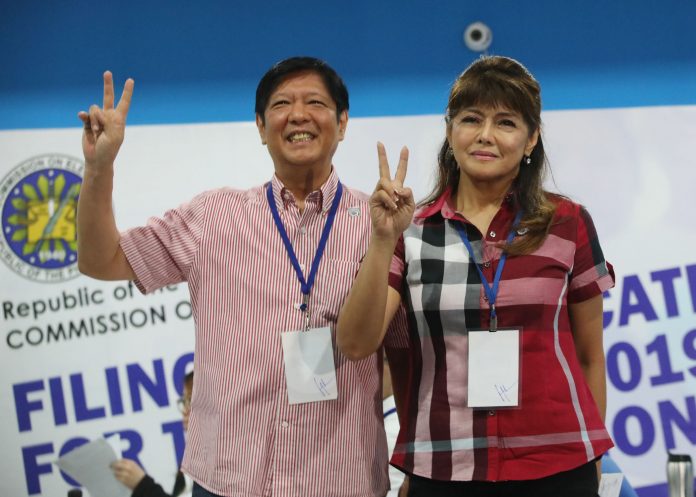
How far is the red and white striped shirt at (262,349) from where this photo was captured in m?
→ 1.84

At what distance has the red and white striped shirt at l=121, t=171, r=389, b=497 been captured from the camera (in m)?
1.84

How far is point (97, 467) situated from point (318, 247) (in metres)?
1.97

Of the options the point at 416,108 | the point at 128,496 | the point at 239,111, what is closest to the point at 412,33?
the point at 416,108

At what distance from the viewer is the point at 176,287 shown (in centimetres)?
361

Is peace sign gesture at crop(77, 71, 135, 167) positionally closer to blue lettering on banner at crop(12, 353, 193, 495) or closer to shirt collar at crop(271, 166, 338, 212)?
shirt collar at crop(271, 166, 338, 212)

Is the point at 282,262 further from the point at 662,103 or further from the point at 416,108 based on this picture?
the point at 662,103

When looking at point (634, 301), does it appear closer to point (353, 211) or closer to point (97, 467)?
point (353, 211)

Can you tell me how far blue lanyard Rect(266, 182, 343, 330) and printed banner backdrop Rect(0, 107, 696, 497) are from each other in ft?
5.47

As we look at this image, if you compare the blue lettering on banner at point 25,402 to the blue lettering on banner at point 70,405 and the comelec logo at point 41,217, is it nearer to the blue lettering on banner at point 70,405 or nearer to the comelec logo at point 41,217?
the blue lettering on banner at point 70,405

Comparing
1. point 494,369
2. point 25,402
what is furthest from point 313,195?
point 25,402

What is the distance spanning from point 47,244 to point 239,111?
980 millimetres

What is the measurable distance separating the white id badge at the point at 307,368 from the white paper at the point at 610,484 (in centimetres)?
102

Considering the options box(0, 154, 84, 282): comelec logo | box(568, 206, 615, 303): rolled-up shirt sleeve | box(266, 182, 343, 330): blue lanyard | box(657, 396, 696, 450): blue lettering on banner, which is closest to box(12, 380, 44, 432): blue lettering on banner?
box(0, 154, 84, 282): comelec logo

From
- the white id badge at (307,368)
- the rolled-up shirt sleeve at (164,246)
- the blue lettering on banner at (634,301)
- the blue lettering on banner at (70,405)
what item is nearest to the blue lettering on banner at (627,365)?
the blue lettering on banner at (634,301)
